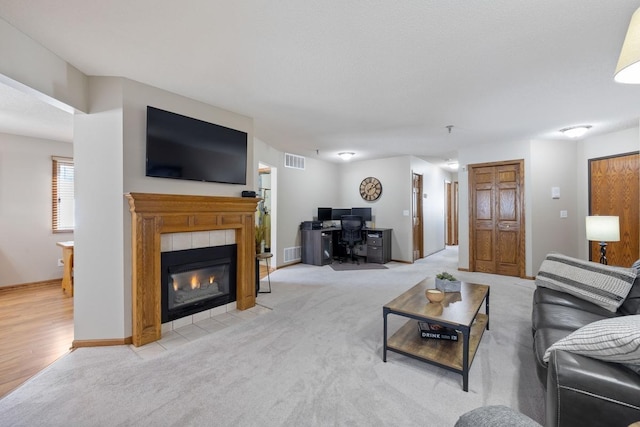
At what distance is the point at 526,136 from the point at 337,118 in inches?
126

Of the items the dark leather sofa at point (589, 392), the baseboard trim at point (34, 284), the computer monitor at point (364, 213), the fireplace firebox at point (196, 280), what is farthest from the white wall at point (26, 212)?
the dark leather sofa at point (589, 392)

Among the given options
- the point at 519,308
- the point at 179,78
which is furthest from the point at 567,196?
the point at 179,78

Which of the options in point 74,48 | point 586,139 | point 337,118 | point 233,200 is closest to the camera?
point 74,48

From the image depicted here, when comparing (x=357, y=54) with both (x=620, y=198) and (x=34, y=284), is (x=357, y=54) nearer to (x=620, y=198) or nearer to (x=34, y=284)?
(x=620, y=198)

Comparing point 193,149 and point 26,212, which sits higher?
point 193,149

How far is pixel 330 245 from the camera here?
6.28 metres

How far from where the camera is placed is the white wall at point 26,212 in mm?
4207

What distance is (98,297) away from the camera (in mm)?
2498

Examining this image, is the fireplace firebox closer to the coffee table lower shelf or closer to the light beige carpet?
the light beige carpet

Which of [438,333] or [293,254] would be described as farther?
[293,254]

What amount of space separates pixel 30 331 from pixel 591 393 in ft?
14.1

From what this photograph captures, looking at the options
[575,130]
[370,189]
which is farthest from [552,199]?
[370,189]

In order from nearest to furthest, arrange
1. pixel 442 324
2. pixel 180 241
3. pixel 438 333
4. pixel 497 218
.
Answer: pixel 442 324, pixel 438 333, pixel 180 241, pixel 497 218

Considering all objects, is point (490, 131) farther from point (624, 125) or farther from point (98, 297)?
point (98, 297)
